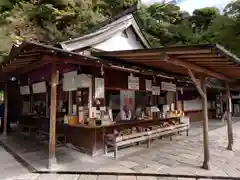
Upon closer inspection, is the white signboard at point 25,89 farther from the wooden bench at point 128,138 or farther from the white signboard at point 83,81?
the wooden bench at point 128,138

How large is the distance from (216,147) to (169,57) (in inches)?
152

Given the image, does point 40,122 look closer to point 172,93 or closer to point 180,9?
point 172,93

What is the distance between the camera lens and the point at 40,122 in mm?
7430

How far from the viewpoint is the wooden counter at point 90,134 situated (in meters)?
5.19

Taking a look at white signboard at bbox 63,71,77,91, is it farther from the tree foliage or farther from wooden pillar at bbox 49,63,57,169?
the tree foliage

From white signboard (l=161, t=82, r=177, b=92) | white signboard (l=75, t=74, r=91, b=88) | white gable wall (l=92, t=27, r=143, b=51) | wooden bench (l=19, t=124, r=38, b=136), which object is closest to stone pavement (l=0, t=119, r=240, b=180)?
white signboard (l=75, t=74, r=91, b=88)

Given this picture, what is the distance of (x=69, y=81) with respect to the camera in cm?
567

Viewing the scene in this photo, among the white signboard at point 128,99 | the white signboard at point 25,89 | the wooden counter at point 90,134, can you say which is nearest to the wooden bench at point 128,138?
the wooden counter at point 90,134

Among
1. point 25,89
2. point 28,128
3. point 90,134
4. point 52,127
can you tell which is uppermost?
point 25,89

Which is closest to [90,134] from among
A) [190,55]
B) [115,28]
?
[190,55]

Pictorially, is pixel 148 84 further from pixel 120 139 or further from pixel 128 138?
pixel 120 139

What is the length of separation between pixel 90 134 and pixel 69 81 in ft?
5.30

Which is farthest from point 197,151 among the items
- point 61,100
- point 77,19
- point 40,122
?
point 77,19

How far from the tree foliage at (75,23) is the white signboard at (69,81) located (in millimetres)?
5968
